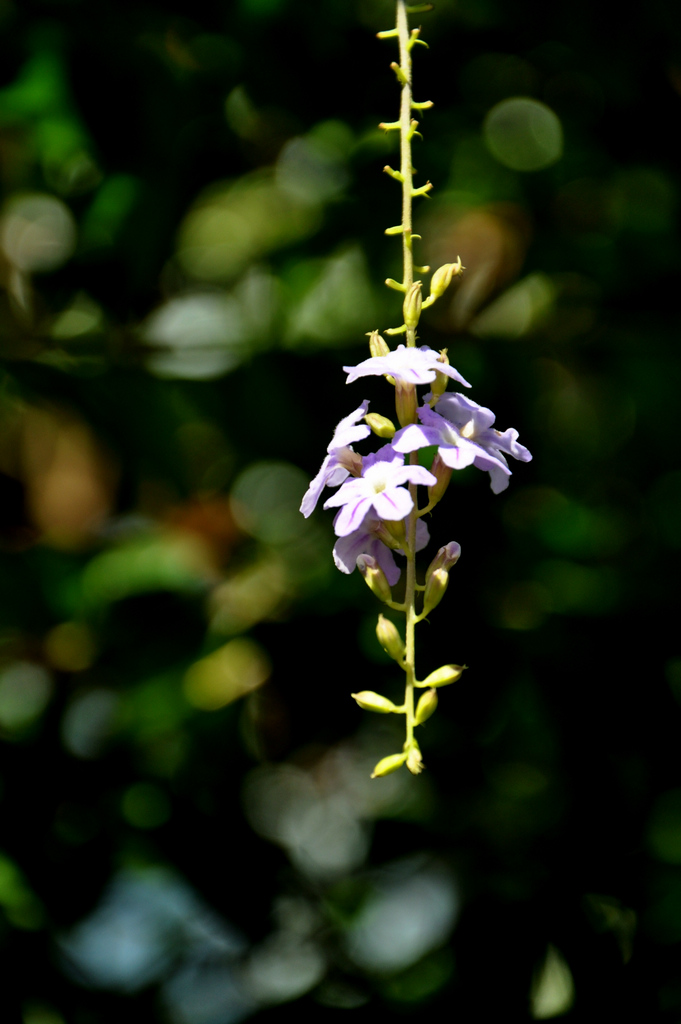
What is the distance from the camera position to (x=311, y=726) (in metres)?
1.86

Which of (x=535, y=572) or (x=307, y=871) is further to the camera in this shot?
(x=307, y=871)

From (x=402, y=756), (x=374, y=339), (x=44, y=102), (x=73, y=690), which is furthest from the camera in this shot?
(x=73, y=690)

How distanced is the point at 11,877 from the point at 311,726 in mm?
678

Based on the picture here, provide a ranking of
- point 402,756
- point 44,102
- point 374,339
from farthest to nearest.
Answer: point 44,102 < point 374,339 < point 402,756

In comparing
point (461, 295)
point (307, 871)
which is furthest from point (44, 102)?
point (307, 871)

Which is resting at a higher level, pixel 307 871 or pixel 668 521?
pixel 668 521

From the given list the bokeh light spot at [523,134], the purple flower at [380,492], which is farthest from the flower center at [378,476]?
the bokeh light spot at [523,134]

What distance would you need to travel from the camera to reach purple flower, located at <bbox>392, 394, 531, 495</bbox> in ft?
2.39

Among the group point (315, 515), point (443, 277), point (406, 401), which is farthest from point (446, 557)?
point (315, 515)

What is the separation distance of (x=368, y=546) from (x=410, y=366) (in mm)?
199

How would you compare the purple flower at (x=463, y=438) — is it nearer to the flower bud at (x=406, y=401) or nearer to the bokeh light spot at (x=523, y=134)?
the flower bud at (x=406, y=401)

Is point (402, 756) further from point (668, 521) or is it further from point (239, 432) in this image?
point (668, 521)

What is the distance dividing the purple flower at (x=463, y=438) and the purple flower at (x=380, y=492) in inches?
0.8

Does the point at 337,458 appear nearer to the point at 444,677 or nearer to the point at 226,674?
the point at 444,677
